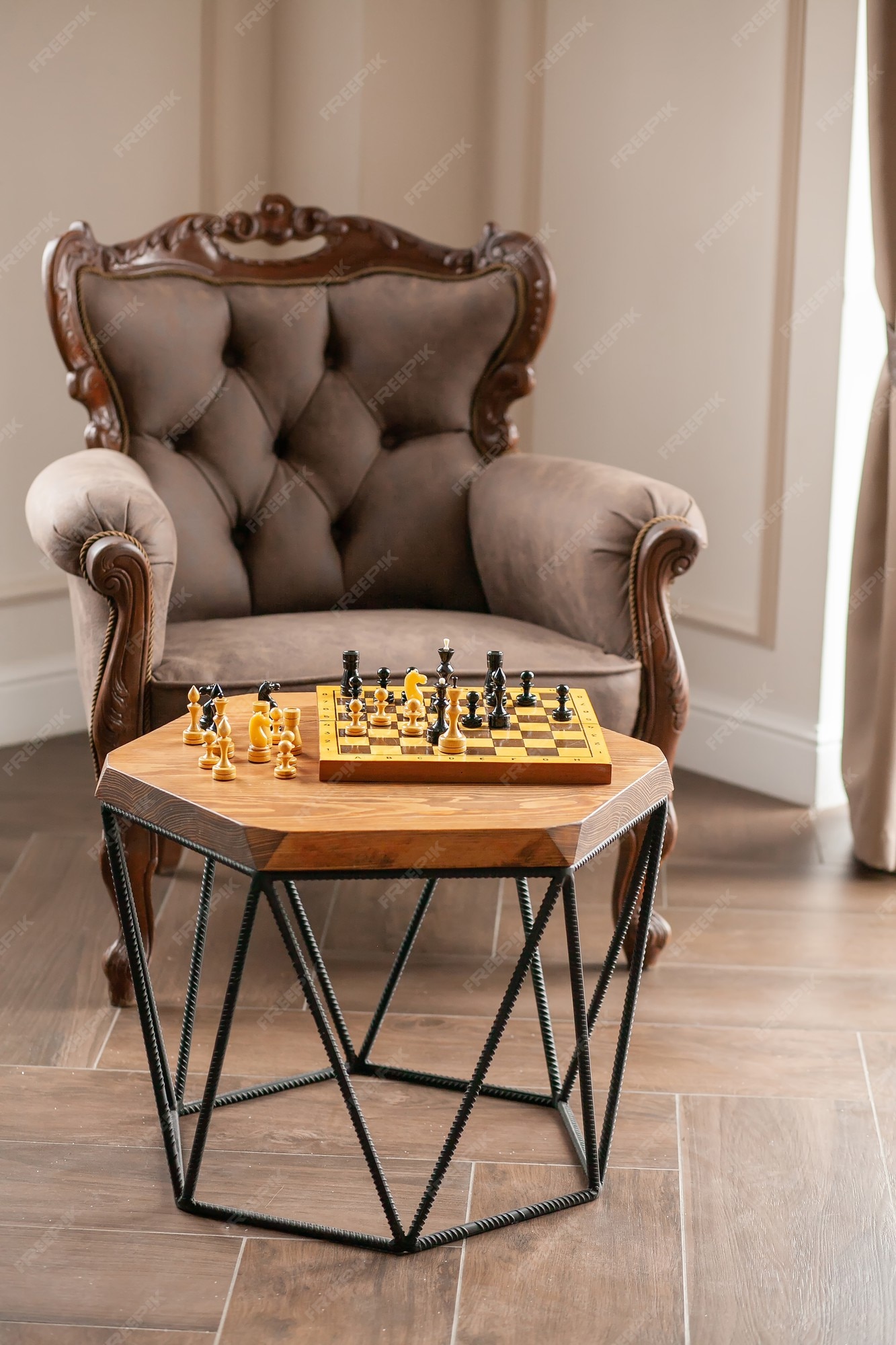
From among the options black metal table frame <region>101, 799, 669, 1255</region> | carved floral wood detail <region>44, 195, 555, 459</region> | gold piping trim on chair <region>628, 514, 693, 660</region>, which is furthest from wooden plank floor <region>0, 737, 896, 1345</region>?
carved floral wood detail <region>44, 195, 555, 459</region>

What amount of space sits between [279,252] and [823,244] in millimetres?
1284

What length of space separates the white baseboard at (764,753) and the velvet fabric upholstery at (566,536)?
29.6 inches

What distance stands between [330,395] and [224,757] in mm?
1207

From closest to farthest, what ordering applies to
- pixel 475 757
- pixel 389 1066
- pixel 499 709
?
pixel 475 757
pixel 499 709
pixel 389 1066

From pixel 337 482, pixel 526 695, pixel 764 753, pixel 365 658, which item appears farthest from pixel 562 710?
pixel 764 753

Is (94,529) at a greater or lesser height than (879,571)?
greater

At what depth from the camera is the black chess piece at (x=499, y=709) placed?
166 cm

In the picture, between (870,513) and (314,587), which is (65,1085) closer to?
(314,587)

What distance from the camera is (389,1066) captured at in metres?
1.94

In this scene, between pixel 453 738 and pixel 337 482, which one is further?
pixel 337 482

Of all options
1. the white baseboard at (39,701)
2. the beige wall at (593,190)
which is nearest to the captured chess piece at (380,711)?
the beige wall at (593,190)

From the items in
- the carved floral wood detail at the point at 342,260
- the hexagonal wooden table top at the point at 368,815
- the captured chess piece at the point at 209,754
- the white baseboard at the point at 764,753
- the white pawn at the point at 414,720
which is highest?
the carved floral wood detail at the point at 342,260

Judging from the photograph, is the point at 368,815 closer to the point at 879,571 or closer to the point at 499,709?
the point at 499,709

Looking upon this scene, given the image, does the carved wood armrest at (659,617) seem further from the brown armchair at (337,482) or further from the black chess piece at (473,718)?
the black chess piece at (473,718)
